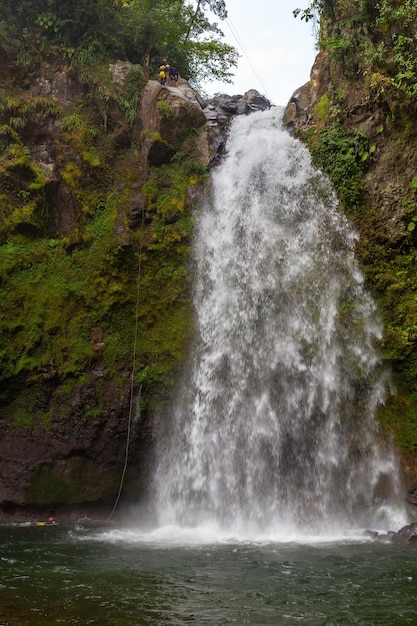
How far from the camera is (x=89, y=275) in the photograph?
476 inches

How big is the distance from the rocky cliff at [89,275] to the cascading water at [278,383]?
761 mm

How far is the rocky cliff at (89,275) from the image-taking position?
11234mm

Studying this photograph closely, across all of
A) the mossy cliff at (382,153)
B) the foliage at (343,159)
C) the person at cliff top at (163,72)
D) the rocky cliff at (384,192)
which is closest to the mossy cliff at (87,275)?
the person at cliff top at (163,72)

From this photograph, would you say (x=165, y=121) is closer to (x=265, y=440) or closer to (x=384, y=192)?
(x=384, y=192)

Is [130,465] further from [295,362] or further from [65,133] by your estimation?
[65,133]

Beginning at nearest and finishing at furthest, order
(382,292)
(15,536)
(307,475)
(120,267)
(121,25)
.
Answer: (15,536) < (307,475) < (382,292) < (120,267) < (121,25)

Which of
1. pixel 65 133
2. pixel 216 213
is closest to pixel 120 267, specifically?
pixel 216 213

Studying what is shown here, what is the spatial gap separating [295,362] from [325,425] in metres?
1.32

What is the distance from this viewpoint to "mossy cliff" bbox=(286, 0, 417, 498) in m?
10.5

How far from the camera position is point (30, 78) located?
13852 mm

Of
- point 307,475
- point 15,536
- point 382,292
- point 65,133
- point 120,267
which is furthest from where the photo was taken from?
point 65,133

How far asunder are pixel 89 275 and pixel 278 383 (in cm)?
470

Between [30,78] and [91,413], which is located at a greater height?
[30,78]

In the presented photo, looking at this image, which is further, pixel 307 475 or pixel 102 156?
pixel 102 156
